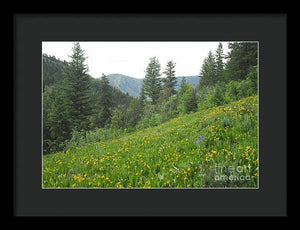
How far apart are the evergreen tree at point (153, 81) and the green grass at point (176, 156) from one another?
54 cm

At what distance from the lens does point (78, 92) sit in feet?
13.5

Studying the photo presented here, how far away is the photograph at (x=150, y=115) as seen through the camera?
3832 millimetres

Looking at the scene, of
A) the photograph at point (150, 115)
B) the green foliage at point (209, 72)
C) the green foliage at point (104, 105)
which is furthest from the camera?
the green foliage at point (104, 105)

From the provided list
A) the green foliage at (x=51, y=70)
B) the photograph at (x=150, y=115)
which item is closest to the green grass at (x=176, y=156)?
the photograph at (x=150, y=115)

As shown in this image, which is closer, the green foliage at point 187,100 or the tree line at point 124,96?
the tree line at point 124,96

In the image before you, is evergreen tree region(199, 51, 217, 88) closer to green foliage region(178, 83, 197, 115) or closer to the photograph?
the photograph

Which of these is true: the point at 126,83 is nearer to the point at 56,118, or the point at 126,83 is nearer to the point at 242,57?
the point at 56,118

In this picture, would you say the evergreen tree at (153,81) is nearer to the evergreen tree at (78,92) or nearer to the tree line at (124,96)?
the tree line at (124,96)
